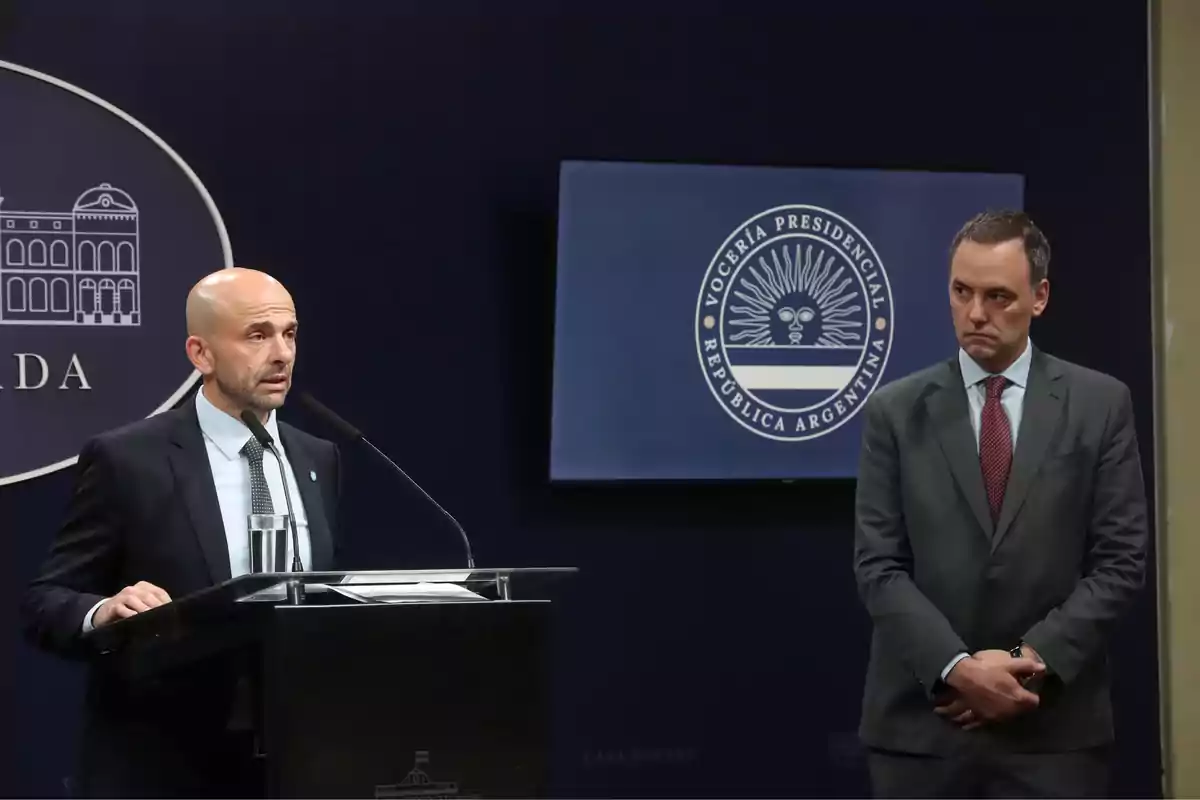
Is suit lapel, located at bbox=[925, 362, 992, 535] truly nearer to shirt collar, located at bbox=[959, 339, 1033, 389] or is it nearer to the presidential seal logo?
shirt collar, located at bbox=[959, 339, 1033, 389]

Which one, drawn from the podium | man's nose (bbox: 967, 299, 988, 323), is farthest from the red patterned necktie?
the podium

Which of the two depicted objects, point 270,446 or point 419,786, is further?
point 270,446

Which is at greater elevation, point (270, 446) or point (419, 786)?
point (270, 446)

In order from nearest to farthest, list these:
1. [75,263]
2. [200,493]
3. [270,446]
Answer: [270,446], [200,493], [75,263]

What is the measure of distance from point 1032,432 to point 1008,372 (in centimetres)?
14

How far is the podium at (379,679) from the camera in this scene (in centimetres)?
208

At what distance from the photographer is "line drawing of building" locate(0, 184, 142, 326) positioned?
4023 mm

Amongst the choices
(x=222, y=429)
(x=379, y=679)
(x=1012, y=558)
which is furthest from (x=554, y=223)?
(x=379, y=679)

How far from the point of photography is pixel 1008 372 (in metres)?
3.18

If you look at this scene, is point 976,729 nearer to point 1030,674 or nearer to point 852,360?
point 1030,674

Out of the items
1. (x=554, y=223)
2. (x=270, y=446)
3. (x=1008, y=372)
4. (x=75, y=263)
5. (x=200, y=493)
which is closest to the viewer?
(x=270, y=446)

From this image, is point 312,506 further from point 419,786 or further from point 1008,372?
point 1008,372

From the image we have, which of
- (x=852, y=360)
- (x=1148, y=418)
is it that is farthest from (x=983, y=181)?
(x=1148, y=418)

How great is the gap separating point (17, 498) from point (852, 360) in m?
2.32
